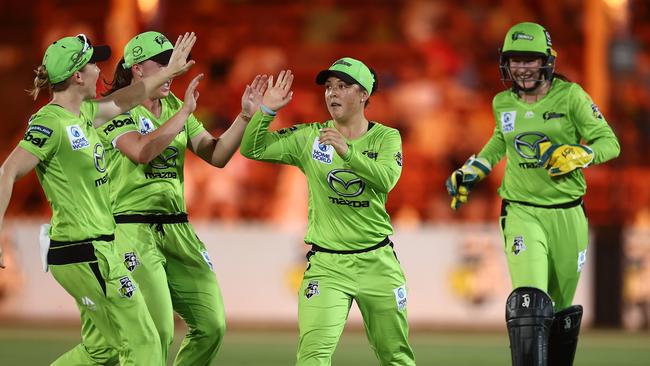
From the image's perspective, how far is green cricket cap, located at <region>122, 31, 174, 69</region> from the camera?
7.32 meters

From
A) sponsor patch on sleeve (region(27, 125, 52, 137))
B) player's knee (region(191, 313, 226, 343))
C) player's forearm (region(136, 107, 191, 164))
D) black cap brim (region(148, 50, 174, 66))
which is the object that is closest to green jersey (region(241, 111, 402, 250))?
player's forearm (region(136, 107, 191, 164))

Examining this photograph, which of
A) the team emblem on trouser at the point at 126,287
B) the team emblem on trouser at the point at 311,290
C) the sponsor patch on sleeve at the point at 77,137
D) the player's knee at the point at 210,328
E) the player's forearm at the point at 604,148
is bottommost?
the player's knee at the point at 210,328

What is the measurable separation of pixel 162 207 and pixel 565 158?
2.53m

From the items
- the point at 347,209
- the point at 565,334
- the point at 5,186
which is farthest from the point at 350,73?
the point at 565,334

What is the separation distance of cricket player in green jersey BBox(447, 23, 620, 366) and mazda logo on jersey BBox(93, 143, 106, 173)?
276 centimetres

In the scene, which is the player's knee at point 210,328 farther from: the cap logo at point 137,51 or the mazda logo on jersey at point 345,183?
the cap logo at point 137,51

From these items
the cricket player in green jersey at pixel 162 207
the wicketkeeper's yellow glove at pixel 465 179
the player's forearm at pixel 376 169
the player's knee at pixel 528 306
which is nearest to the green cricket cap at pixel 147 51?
the cricket player in green jersey at pixel 162 207

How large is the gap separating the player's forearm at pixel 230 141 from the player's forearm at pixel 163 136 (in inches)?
21.1

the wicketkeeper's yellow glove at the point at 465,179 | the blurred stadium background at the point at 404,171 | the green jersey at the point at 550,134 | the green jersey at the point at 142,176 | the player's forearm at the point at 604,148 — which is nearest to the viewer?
the green jersey at the point at 142,176

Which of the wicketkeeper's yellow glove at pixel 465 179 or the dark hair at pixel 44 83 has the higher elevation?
the dark hair at pixel 44 83

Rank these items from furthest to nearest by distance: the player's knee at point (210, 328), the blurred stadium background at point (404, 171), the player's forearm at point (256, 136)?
the blurred stadium background at point (404, 171) < the player's knee at point (210, 328) < the player's forearm at point (256, 136)

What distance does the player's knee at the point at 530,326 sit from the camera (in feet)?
24.2

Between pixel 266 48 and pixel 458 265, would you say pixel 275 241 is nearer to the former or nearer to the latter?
pixel 458 265

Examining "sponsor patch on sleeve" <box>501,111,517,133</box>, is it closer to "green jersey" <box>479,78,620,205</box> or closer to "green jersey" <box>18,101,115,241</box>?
"green jersey" <box>479,78,620,205</box>
